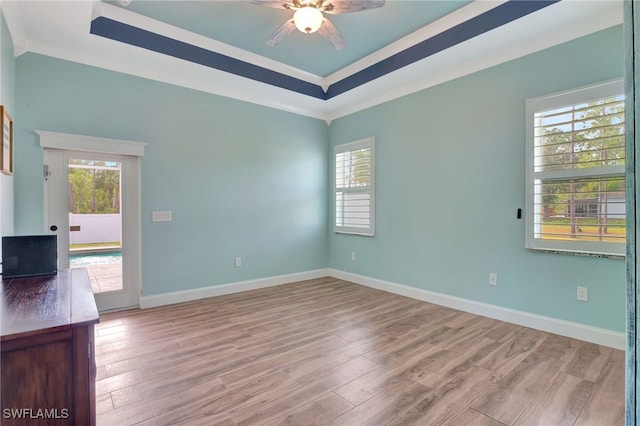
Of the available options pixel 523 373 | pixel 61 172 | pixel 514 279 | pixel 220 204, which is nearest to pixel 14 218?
pixel 61 172

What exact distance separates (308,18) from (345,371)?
2832 mm

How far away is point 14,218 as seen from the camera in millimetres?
2877

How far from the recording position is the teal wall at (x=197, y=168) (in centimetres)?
306

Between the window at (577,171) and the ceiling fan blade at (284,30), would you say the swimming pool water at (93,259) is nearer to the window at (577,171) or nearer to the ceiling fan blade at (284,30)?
the ceiling fan blade at (284,30)

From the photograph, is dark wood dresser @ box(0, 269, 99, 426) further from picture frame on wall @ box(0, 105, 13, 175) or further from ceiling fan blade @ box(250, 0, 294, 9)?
ceiling fan blade @ box(250, 0, 294, 9)

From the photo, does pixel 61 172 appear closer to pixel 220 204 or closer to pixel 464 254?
pixel 220 204

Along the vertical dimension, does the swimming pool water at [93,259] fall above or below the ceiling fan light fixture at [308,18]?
below

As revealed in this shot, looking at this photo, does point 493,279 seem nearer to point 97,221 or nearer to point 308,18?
point 308,18

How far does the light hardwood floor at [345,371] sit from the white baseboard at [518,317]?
106 mm

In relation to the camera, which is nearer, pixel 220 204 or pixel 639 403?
pixel 639 403

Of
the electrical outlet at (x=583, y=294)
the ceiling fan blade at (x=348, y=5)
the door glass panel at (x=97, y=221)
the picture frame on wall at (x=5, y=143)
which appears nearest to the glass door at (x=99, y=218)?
the door glass panel at (x=97, y=221)

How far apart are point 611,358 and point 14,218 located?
541 centimetres

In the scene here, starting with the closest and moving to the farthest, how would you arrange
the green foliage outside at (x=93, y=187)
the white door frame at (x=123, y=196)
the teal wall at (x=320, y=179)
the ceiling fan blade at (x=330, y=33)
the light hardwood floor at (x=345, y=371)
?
the light hardwood floor at (x=345, y=371) < the ceiling fan blade at (x=330, y=33) < the teal wall at (x=320, y=179) < the white door frame at (x=123, y=196) < the green foliage outside at (x=93, y=187)

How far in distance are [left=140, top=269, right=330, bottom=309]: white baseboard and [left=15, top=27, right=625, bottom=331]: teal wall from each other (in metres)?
0.09
